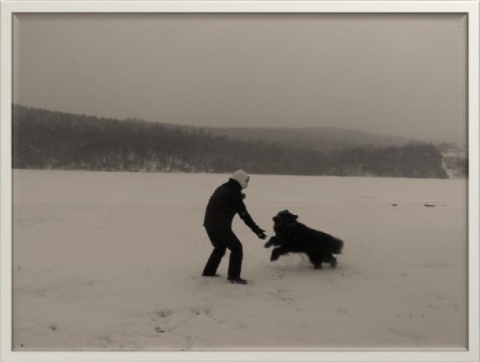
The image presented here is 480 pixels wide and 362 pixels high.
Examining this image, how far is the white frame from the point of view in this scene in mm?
3496

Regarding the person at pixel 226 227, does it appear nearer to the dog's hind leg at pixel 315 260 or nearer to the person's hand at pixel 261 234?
the person's hand at pixel 261 234

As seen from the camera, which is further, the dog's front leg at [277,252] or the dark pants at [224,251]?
the dog's front leg at [277,252]

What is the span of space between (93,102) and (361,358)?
9.70 feet

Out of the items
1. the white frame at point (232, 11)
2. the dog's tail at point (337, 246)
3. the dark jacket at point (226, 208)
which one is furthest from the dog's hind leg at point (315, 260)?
the white frame at point (232, 11)

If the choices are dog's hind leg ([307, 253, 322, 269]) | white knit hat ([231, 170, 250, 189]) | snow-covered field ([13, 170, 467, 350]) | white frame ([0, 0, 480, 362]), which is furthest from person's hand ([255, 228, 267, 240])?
white frame ([0, 0, 480, 362])

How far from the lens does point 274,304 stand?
362 centimetres

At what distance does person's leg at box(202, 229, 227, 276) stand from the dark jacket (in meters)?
0.06

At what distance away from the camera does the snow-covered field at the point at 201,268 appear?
3553 millimetres

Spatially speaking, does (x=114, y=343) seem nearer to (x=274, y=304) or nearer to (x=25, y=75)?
(x=274, y=304)

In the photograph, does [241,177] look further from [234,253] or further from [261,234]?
[234,253]

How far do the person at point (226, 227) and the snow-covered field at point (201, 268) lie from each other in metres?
0.06

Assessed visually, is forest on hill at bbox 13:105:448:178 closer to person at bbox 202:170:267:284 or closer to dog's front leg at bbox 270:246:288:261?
person at bbox 202:170:267:284

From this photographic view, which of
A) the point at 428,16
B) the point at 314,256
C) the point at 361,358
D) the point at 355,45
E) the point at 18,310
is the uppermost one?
the point at 428,16

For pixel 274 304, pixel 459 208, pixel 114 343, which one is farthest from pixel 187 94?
pixel 459 208
